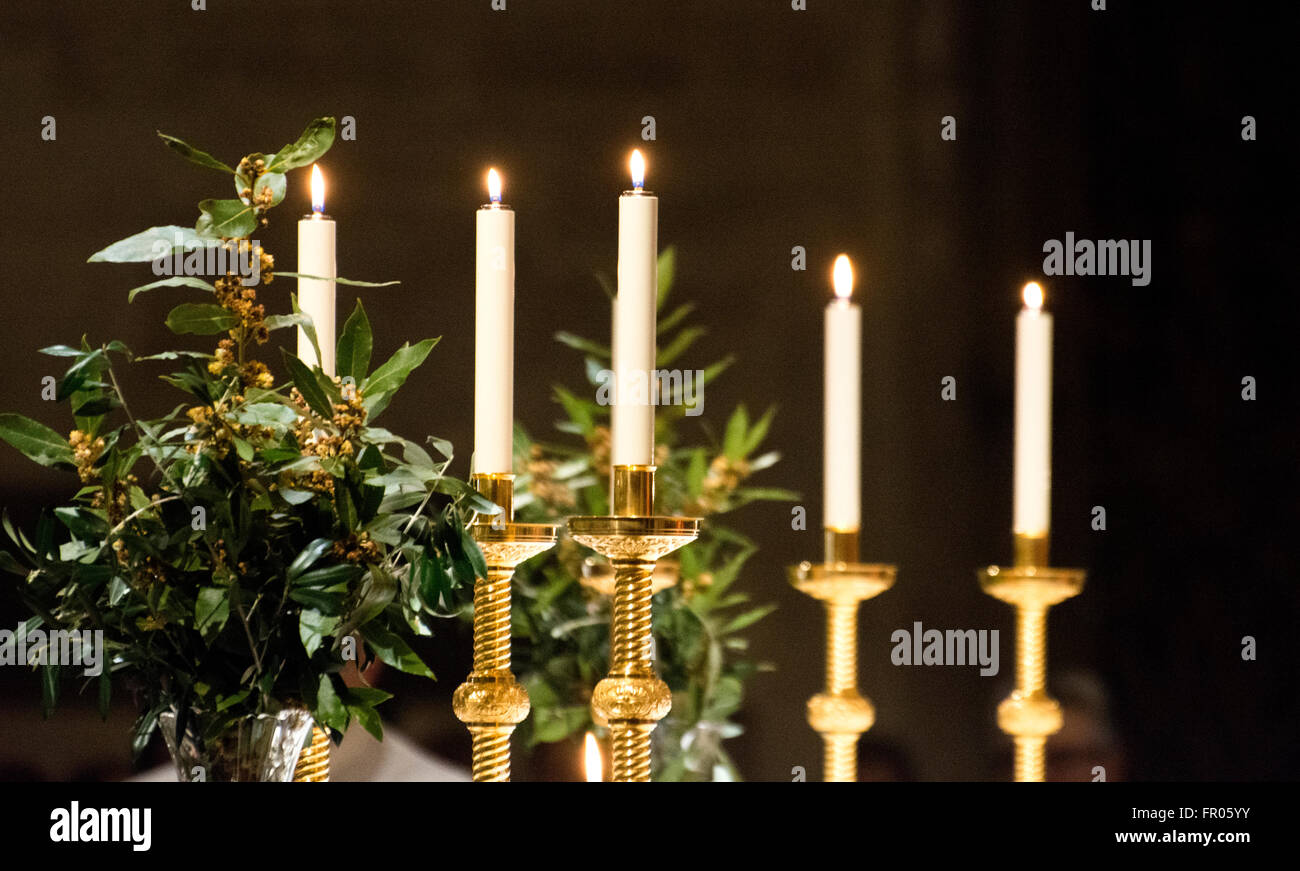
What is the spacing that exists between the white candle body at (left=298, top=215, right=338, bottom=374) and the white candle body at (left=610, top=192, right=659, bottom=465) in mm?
192

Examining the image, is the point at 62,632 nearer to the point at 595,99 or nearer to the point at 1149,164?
the point at 595,99

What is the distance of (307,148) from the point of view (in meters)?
0.79

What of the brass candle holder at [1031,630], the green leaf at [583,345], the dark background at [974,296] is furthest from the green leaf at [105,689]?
the dark background at [974,296]

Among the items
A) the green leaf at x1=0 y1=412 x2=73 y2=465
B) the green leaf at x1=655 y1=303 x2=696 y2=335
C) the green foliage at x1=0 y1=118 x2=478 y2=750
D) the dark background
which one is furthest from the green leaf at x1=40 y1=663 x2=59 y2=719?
the dark background

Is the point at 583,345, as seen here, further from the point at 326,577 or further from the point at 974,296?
the point at 974,296

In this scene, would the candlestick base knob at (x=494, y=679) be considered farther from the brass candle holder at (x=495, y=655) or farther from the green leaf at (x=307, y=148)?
the green leaf at (x=307, y=148)

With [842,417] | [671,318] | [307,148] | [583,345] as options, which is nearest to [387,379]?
[307,148]

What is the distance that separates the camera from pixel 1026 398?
1.07 metres

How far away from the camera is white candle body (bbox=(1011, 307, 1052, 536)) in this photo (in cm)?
105

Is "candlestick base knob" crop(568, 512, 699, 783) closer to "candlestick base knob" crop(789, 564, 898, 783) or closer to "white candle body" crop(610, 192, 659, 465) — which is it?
"white candle body" crop(610, 192, 659, 465)

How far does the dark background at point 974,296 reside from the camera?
2.23m

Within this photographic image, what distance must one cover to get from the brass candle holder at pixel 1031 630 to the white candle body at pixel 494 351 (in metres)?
0.37
